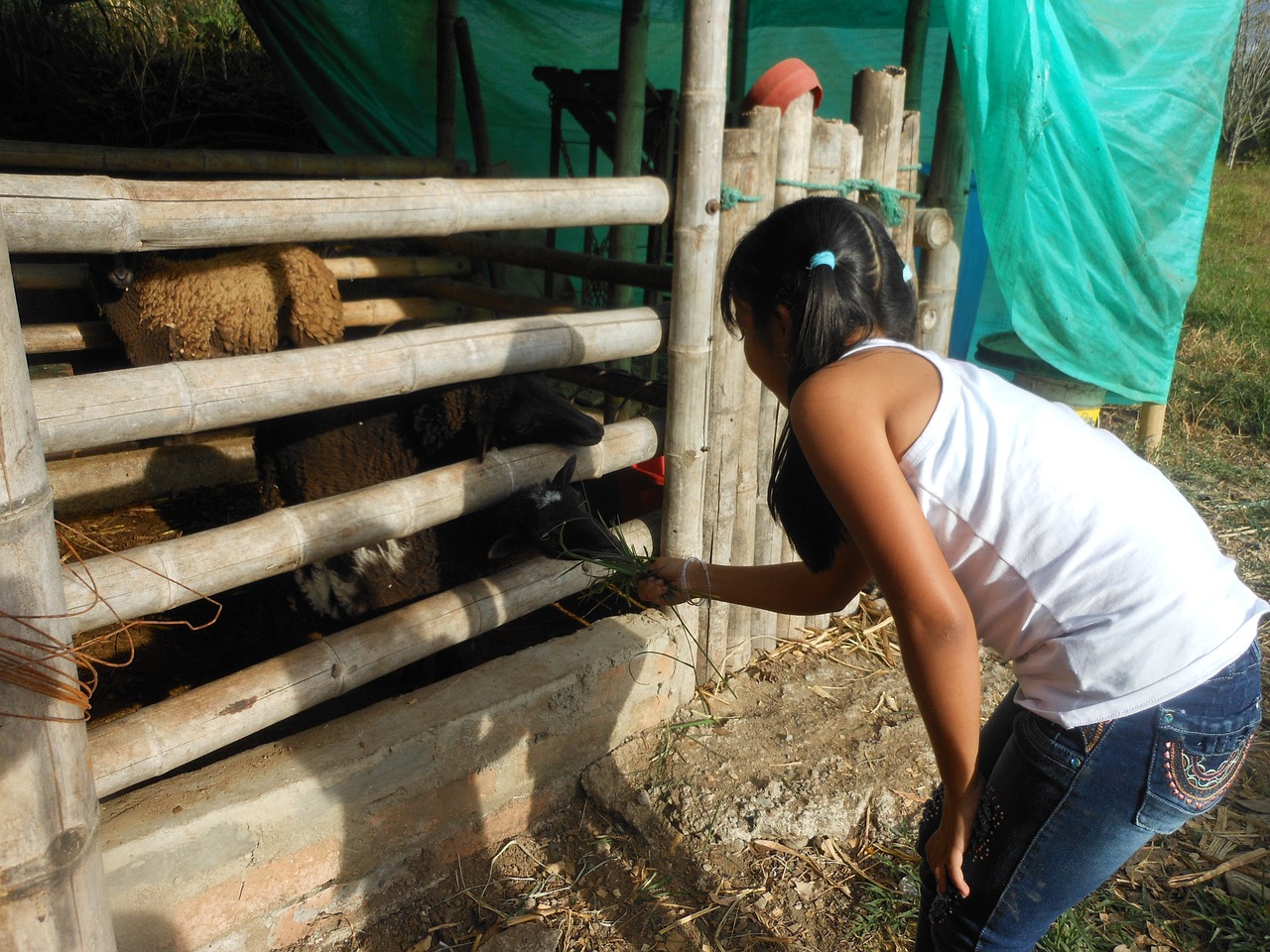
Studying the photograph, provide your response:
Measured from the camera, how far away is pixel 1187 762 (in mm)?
1596

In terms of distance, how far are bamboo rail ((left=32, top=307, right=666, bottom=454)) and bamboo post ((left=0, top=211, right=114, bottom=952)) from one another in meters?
0.66

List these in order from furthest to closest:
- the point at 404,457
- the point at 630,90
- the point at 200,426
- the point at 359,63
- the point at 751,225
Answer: the point at 359,63 → the point at 630,90 → the point at 404,457 → the point at 751,225 → the point at 200,426

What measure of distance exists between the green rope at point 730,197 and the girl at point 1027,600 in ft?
4.85

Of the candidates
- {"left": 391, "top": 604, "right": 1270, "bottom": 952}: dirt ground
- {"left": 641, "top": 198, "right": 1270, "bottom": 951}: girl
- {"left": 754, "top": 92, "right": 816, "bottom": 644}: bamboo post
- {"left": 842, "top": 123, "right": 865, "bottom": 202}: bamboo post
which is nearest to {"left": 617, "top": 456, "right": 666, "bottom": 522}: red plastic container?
{"left": 754, "top": 92, "right": 816, "bottom": 644}: bamboo post

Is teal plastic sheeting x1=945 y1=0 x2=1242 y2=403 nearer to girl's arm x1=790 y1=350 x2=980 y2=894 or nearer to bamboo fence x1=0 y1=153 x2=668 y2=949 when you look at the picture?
bamboo fence x1=0 y1=153 x2=668 y2=949

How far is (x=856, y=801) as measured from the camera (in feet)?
10.1

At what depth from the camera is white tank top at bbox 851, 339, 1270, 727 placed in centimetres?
159

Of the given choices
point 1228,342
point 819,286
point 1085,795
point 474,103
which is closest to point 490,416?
point 819,286

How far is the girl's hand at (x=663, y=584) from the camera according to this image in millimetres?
2477

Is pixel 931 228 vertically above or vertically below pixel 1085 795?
above

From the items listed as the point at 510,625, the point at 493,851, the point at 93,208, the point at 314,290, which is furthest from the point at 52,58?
the point at 493,851

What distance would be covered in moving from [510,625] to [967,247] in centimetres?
330

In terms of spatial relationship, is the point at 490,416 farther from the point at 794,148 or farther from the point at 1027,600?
the point at 1027,600

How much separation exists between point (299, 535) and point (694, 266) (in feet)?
4.96
